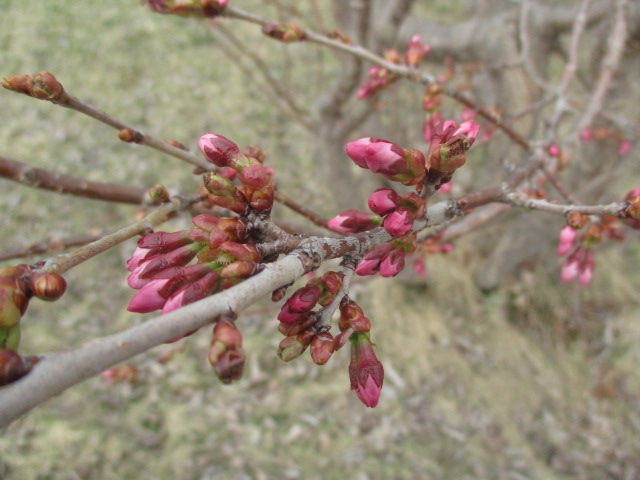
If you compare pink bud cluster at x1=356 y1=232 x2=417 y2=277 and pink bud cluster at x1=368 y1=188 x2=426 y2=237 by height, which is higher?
pink bud cluster at x1=368 y1=188 x2=426 y2=237

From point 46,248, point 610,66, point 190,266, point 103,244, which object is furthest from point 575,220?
point 610,66

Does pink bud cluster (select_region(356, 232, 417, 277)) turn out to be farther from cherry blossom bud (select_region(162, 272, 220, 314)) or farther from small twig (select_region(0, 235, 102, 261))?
small twig (select_region(0, 235, 102, 261))

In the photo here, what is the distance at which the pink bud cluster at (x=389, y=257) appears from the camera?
2.92ft

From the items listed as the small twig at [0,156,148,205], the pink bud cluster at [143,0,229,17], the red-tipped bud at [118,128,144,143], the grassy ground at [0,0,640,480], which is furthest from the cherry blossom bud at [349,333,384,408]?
the grassy ground at [0,0,640,480]

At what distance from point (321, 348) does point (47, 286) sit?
1.27 ft

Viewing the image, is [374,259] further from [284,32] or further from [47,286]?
[284,32]

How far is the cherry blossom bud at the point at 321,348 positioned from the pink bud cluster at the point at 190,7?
926mm

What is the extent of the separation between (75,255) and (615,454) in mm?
4520

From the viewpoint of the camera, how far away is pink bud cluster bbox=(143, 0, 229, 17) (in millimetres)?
1199

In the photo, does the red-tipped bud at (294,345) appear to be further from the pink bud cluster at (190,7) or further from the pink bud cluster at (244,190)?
the pink bud cluster at (190,7)

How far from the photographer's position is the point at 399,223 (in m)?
0.79

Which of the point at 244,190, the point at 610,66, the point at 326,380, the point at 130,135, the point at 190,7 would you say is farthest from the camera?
the point at 326,380

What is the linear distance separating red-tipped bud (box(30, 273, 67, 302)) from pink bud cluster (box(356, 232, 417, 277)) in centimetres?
50

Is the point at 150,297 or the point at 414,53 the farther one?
the point at 414,53
